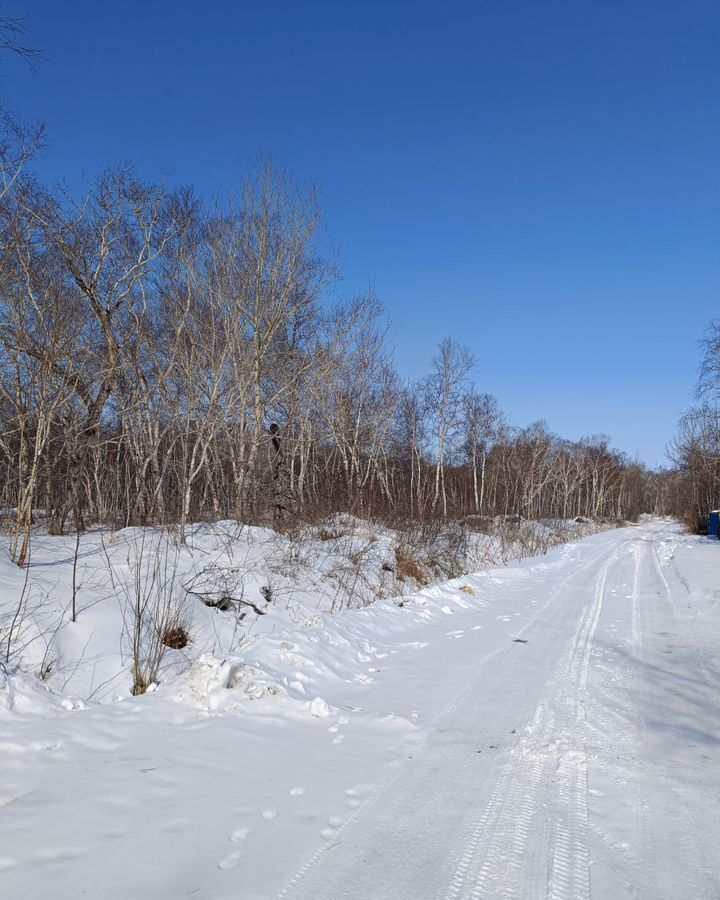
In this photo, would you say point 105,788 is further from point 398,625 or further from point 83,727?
point 398,625

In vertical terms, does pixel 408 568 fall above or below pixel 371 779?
above

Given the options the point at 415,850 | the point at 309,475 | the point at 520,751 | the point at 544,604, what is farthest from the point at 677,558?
the point at 415,850

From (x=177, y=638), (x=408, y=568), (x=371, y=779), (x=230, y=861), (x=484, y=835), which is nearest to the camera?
(x=230, y=861)

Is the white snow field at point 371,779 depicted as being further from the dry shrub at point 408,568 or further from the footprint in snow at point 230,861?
the dry shrub at point 408,568

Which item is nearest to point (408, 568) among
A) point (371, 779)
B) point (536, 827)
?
point (371, 779)

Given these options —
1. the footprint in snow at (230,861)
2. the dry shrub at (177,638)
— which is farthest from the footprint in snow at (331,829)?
the dry shrub at (177,638)

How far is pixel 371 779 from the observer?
139 inches

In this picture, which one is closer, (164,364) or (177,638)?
(177,638)

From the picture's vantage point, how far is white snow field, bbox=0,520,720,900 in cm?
258

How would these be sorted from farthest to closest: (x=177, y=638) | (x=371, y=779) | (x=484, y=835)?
(x=177, y=638)
(x=371, y=779)
(x=484, y=835)

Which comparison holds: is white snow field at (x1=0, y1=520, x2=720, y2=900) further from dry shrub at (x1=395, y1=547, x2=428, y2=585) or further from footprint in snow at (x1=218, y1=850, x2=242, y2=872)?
dry shrub at (x1=395, y1=547, x2=428, y2=585)

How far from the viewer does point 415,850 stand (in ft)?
9.15

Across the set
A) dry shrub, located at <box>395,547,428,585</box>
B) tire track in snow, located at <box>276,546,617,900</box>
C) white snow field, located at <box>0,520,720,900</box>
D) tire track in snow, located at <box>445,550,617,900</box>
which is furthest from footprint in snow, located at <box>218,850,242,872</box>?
dry shrub, located at <box>395,547,428,585</box>

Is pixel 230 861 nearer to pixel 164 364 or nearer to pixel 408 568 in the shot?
pixel 408 568
